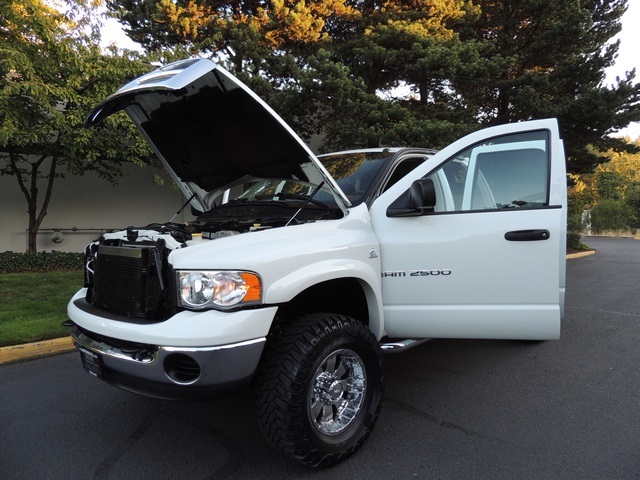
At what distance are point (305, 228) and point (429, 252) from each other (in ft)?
2.99

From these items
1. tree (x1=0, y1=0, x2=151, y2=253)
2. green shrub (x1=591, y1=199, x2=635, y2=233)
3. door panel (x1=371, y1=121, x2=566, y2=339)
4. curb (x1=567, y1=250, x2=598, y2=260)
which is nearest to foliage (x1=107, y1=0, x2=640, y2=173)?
tree (x1=0, y1=0, x2=151, y2=253)

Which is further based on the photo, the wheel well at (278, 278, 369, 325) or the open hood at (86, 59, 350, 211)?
the wheel well at (278, 278, 369, 325)

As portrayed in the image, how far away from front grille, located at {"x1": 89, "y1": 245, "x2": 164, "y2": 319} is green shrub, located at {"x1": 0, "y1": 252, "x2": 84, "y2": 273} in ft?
26.7

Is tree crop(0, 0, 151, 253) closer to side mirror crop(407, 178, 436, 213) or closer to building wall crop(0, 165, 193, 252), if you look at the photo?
building wall crop(0, 165, 193, 252)

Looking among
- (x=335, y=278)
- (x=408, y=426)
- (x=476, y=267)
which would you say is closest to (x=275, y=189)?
(x=335, y=278)

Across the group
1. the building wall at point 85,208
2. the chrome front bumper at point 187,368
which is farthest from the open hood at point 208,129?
the building wall at point 85,208

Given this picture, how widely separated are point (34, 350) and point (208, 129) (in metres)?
3.07

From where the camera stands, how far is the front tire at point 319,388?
2.25 meters

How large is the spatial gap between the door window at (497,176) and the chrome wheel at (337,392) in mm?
1349

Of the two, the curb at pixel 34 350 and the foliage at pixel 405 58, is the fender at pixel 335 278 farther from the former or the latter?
the foliage at pixel 405 58

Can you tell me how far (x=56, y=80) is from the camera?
7.97 meters

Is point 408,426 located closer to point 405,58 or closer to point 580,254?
point 405,58

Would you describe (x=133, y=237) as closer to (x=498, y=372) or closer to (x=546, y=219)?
(x=546, y=219)

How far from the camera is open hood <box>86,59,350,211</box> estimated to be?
8.41ft
